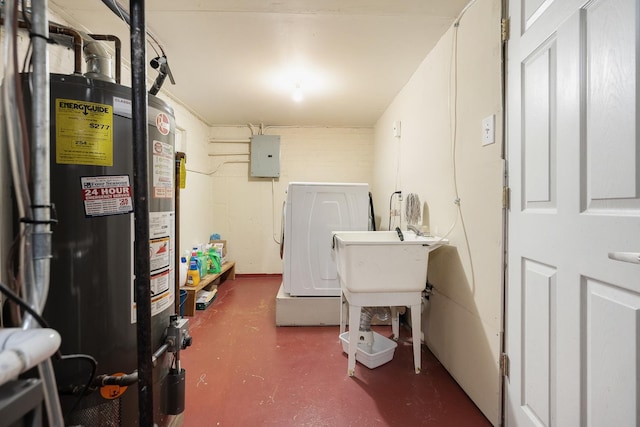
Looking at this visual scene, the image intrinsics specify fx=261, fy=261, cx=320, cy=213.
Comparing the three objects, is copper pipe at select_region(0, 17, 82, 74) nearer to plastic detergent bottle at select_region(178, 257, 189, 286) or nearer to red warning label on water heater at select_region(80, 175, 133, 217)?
red warning label on water heater at select_region(80, 175, 133, 217)

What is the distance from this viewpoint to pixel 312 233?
2.43 m

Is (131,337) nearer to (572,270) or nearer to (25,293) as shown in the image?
(25,293)

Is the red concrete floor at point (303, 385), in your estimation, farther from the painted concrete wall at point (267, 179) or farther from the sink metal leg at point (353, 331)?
the painted concrete wall at point (267, 179)

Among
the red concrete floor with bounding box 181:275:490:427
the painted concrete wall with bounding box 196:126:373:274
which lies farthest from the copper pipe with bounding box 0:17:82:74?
the painted concrete wall with bounding box 196:126:373:274

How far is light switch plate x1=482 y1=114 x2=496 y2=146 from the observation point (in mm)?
1274

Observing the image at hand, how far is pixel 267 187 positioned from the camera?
12.9 ft

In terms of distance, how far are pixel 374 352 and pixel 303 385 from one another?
0.53 meters

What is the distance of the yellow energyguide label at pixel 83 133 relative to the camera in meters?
0.76

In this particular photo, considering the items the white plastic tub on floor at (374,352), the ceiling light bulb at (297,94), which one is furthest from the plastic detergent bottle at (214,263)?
the ceiling light bulb at (297,94)

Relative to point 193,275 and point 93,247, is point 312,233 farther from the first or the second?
point 93,247

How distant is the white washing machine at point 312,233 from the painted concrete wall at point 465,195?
740 mm

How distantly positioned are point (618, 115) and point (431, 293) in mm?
1475

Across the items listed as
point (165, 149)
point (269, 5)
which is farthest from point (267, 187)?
point (165, 149)

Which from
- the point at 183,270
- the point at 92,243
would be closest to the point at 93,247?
the point at 92,243
